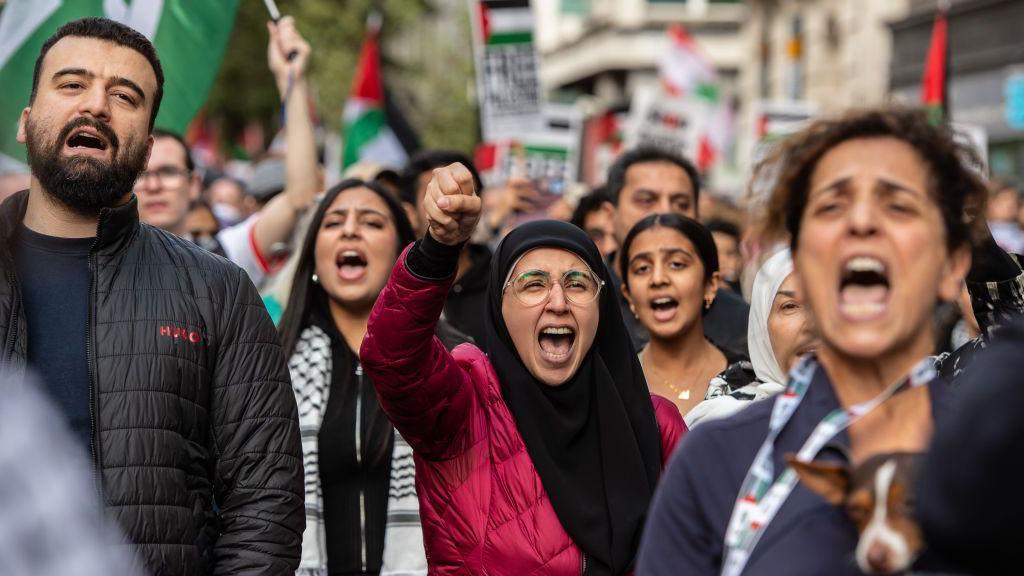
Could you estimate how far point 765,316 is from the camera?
466 cm

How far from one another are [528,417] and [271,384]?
0.70 m

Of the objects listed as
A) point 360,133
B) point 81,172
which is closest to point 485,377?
point 81,172

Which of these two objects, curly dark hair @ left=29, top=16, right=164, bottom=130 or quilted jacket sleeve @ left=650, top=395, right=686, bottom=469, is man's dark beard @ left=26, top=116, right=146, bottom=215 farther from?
quilted jacket sleeve @ left=650, top=395, right=686, bottom=469

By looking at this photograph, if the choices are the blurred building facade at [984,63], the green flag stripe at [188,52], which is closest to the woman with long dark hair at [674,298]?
the green flag stripe at [188,52]

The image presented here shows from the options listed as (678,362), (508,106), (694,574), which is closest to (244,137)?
(508,106)

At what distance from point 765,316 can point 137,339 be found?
2.10 meters

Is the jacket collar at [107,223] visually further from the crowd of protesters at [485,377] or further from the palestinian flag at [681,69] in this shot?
the palestinian flag at [681,69]

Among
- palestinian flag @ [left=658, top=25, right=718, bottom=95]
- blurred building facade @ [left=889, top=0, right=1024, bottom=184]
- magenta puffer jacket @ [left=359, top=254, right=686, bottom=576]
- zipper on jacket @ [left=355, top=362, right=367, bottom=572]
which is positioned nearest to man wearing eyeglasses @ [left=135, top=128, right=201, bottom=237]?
zipper on jacket @ [left=355, top=362, right=367, bottom=572]

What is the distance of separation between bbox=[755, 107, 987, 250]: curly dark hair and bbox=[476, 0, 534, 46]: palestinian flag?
9047mm

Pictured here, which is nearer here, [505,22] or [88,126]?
[88,126]

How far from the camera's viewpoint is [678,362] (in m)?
5.61

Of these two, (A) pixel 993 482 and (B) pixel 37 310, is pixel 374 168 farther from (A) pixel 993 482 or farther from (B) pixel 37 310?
(A) pixel 993 482

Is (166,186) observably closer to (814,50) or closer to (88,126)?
(88,126)

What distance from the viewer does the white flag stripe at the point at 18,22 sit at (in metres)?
5.15
